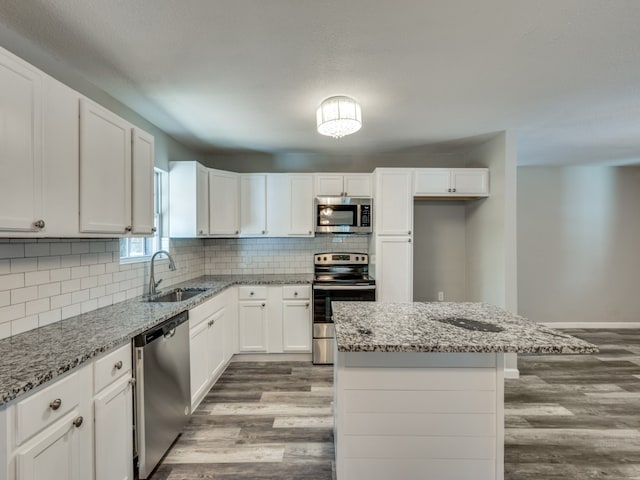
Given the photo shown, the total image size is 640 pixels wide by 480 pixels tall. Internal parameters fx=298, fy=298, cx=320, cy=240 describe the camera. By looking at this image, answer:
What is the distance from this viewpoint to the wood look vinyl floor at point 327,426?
6.16ft

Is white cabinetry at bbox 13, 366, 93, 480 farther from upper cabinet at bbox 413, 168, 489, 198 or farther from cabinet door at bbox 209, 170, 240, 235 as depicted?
upper cabinet at bbox 413, 168, 489, 198

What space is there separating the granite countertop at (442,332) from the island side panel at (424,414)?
123 mm

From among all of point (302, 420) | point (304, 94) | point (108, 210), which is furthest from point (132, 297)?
point (304, 94)

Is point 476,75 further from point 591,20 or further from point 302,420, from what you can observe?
point 302,420

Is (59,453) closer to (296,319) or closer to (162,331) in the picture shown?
(162,331)

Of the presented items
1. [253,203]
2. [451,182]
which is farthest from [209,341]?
[451,182]

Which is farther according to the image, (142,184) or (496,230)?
(496,230)

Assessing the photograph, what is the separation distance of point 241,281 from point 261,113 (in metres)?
1.83

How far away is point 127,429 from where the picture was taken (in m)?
1.61

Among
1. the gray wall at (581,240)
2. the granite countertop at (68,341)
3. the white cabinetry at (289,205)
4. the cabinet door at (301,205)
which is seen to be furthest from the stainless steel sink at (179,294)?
the gray wall at (581,240)

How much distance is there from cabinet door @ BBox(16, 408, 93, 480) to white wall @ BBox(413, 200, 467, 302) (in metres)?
3.65

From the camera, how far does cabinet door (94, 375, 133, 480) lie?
4.62ft

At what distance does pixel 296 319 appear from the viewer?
136 inches

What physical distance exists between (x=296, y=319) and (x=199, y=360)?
47.6 inches
